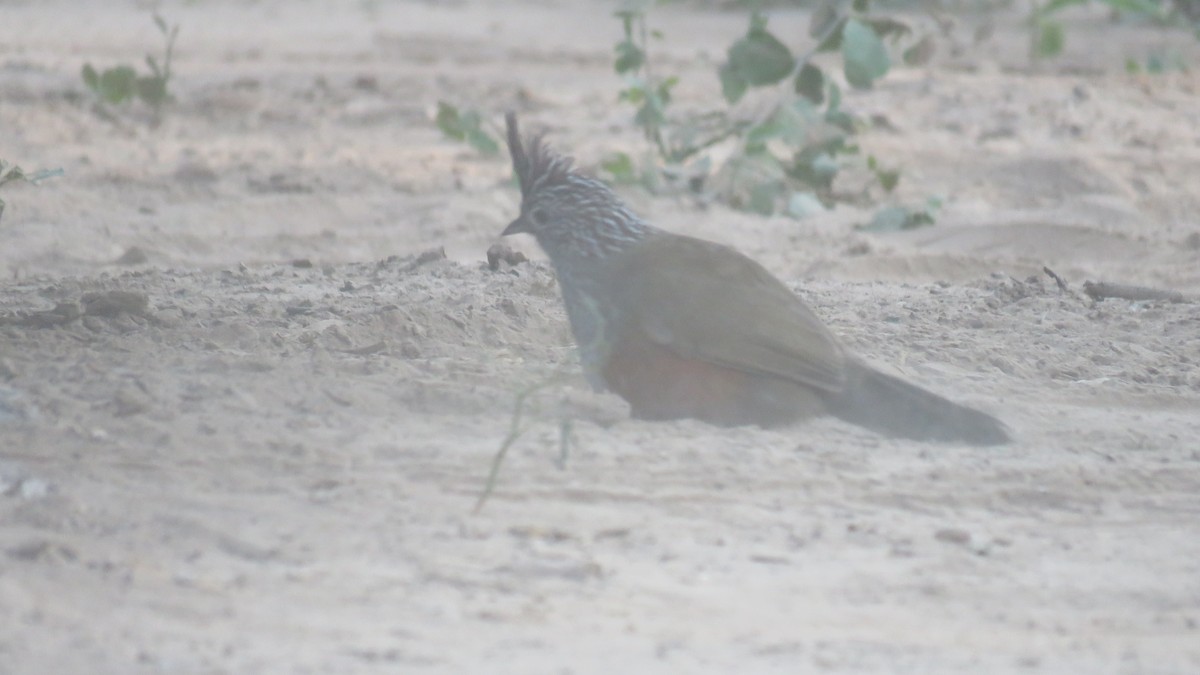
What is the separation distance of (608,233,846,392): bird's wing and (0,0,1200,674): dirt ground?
0.66ft

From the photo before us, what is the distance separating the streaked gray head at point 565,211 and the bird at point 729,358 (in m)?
0.16

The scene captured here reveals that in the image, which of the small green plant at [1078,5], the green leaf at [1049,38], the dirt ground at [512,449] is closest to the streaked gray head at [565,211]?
the dirt ground at [512,449]

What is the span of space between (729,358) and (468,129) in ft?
12.4

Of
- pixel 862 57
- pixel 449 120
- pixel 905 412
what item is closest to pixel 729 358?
pixel 905 412

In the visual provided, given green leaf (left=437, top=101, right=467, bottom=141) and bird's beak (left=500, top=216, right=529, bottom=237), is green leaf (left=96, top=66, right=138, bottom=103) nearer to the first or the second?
green leaf (left=437, top=101, right=467, bottom=141)

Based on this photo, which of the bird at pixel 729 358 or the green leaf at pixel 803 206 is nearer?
the bird at pixel 729 358

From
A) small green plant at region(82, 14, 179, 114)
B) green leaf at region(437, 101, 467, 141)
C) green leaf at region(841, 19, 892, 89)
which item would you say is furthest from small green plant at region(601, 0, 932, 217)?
small green plant at region(82, 14, 179, 114)

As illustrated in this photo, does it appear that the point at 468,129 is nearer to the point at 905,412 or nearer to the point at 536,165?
the point at 536,165

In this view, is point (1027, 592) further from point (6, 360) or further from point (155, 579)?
point (6, 360)

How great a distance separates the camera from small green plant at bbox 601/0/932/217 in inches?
299

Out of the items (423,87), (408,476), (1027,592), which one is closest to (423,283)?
(408,476)

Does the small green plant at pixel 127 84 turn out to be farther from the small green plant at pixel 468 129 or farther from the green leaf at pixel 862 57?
the green leaf at pixel 862 57

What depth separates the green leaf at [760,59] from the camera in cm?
760

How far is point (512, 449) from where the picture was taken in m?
4.08
